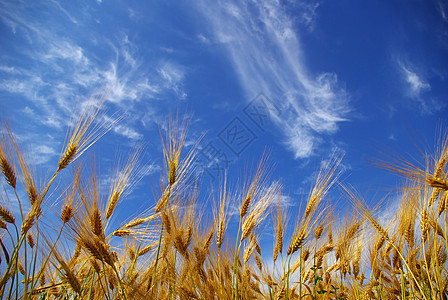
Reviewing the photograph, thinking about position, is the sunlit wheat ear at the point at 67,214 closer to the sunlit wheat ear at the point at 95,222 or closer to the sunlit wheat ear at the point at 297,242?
the sunlit wheat ear at the point at 95,222

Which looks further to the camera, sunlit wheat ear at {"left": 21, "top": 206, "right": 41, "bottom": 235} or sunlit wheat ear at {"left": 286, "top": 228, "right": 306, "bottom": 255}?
sunlit wheat ear at {"left": 286, "top": 228, "right": 306, "bottom": 255}

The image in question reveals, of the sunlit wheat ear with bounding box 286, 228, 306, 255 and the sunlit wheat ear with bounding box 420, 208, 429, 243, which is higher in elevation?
the sunlit wheat ear with bounding box 420, 208, 429, 243

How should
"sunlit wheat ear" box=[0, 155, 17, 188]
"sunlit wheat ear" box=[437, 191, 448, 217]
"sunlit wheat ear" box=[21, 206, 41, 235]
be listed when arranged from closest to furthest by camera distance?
1. "sunlit wheat ear" box=[21, 206, 41, 235]
2. "sunlit wheat ear" box=[0, 155, 17, 188]
3. "sunlit wheat ear" box=[437, 191, 448, 217]

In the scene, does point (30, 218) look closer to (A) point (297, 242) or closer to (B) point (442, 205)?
(A) point (297, 242)

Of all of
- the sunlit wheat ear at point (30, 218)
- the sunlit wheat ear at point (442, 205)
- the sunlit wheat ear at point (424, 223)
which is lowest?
the sunlit wheat ear at point (30, 218)

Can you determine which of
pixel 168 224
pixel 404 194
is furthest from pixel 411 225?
pixel 168 224

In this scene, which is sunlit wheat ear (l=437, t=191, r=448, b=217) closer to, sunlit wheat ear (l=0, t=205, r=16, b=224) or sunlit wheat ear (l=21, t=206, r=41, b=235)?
sunlit wheat ear (l=21, t=206, r=41, b=235)

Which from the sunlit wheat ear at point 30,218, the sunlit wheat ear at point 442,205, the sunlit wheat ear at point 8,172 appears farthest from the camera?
the sunlit wheat ear at point 442,205

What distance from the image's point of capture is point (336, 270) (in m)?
3.64

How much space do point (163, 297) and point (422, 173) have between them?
8.72 ft

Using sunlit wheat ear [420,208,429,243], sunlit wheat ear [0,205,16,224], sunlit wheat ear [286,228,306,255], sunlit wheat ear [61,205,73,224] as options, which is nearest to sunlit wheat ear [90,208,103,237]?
sunlit wheat ear [61,205,73,224]

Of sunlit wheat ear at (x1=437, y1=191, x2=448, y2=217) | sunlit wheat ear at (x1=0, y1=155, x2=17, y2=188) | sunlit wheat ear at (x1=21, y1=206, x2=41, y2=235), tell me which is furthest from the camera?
sunlit wheat ear at (x1=437, y1=191, x2=448, y2=217)

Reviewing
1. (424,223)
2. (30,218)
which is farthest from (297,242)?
(30,218)

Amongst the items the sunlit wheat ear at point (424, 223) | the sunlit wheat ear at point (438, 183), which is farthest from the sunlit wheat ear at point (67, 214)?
the sunlit wheat ear at point (424, 223)
